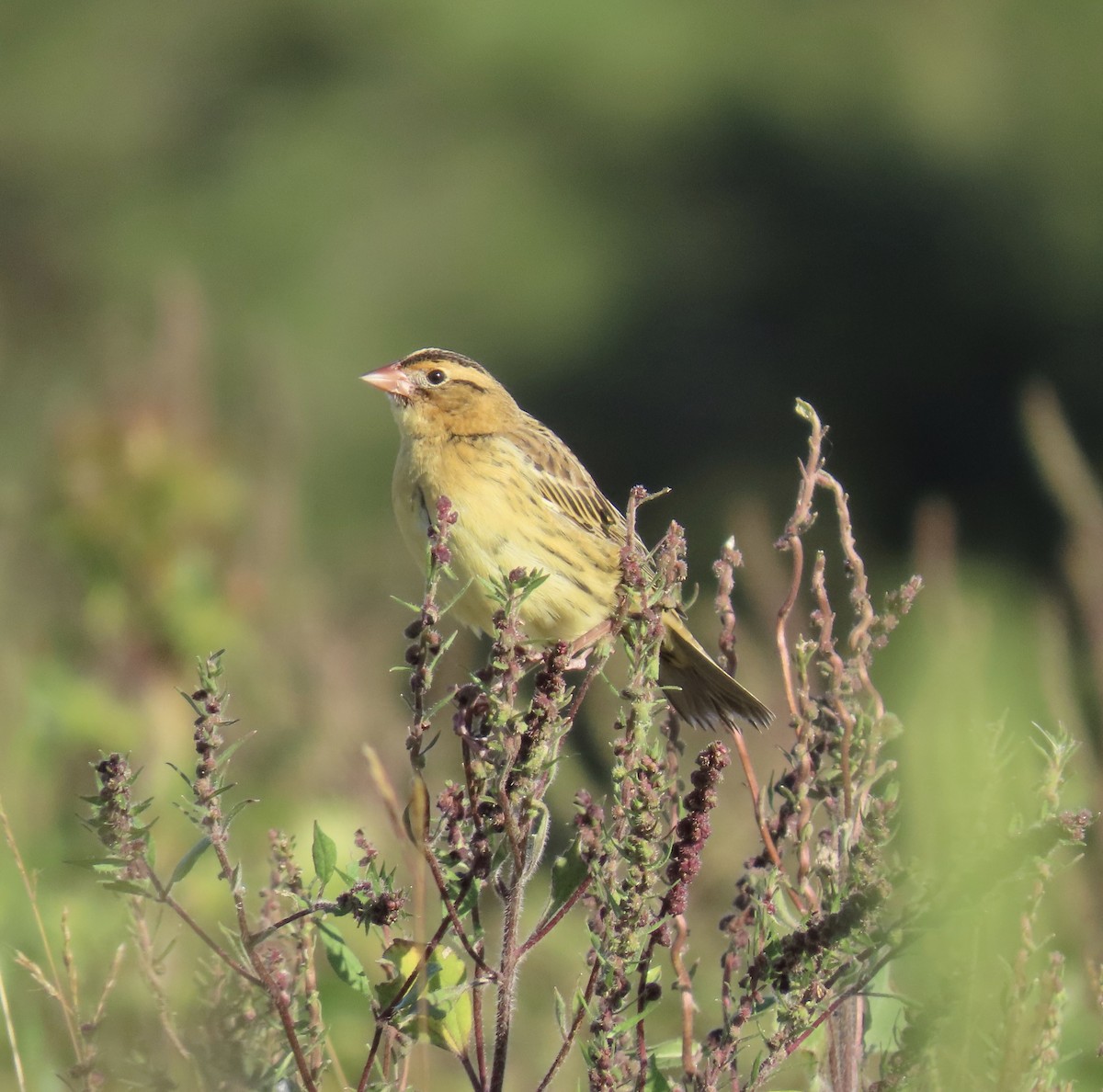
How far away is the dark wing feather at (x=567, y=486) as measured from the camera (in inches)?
156

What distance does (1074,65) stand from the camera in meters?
16.7

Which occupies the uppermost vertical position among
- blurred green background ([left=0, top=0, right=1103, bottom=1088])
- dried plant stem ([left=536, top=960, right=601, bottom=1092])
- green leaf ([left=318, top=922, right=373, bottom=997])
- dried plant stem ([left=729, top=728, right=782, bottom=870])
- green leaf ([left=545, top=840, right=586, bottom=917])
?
blurred green background ([left=0, top=0, right=1103, bottom=1088])

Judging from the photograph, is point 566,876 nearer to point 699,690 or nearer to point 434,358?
point 699,690

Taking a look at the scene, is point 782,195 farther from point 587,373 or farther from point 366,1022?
point 366,1022

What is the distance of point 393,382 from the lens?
4145mm

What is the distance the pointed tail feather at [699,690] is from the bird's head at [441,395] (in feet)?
2.50

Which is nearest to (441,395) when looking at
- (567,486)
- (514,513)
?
(567,486)

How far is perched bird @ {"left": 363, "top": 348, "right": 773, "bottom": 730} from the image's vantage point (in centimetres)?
354

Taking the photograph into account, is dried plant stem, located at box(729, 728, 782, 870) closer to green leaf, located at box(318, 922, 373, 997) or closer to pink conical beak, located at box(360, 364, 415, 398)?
green leaf, located at box(318, 922, 373, 997)

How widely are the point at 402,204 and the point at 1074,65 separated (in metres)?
6.44

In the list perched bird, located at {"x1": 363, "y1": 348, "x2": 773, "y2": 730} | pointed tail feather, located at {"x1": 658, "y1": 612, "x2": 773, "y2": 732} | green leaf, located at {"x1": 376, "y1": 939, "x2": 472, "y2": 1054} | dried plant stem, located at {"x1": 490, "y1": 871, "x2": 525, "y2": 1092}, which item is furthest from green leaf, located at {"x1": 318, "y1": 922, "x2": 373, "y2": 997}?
pointed tail feather, located at {"x1": 658, "y1": 612, "x2": 773, "y2": 732}

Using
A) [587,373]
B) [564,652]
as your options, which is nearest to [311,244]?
[587,373]

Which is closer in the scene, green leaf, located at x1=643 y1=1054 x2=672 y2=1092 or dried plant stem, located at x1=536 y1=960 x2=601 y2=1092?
dried plant stem, located at x1=536 y1=960 x2=601 y2=1092

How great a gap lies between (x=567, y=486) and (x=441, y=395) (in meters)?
0.39
